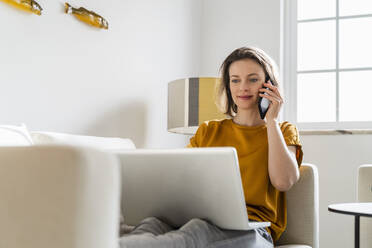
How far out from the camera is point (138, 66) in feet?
8.22

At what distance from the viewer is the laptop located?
3.00 feet

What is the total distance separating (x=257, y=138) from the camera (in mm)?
1541

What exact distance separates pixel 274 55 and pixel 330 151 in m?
0.72

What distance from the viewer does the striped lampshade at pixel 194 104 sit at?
245 centimetres

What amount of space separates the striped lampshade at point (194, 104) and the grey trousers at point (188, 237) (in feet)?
4.43

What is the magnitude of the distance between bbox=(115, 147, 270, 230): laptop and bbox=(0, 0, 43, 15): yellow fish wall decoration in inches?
36.2

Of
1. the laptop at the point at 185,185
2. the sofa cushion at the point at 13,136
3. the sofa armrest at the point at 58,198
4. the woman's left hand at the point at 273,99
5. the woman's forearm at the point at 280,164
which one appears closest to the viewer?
the sofa armrest at the point at 58,198

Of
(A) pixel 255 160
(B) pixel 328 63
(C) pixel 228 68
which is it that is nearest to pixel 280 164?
(A) pixel 255 160

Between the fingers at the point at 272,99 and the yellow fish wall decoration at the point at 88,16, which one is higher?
the yellow fish wall decoration at the point at 88,16

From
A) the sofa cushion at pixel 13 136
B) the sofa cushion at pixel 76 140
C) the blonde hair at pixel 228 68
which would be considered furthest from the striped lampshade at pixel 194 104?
the sofa cushion at pixel 13 136

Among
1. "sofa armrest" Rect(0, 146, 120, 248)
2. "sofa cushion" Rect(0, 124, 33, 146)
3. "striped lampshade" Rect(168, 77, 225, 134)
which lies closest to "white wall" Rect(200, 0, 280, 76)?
"striped lampshade" Rect(168, 77, 225, 134)

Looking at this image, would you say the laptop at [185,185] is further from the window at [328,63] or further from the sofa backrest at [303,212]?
the window at [328,63]

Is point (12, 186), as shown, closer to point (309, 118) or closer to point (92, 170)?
point (92, 170)

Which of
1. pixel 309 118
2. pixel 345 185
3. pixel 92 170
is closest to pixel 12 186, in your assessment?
pixel 92 170
